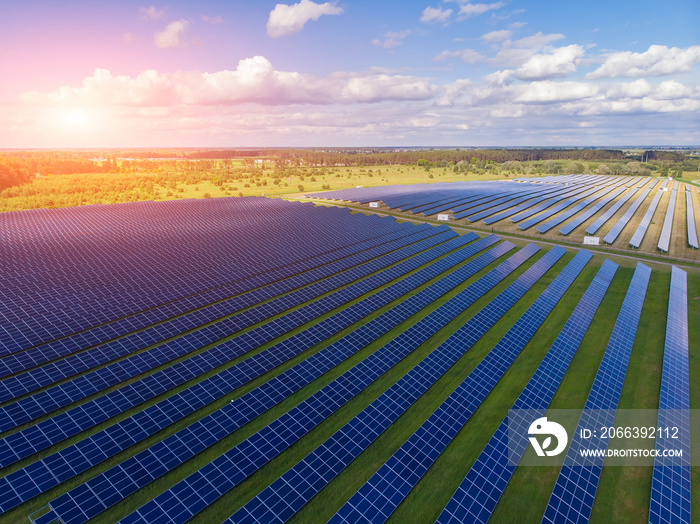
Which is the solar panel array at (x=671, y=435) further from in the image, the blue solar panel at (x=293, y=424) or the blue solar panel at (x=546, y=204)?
the blue solar panel at (x=546, y=204)

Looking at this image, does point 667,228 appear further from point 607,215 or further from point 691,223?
point 607,215

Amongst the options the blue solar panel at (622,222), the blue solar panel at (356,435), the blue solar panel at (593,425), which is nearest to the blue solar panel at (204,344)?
the blue solar panel at (356,435)

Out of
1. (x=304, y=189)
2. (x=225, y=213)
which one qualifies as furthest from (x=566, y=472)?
(x=304, y=189)

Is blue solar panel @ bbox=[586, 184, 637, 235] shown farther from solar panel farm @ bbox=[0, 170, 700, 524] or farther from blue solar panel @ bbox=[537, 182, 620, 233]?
solar panel farm @ bbox=[0, 170, 700, 524]

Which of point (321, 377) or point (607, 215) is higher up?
point (607, 215)

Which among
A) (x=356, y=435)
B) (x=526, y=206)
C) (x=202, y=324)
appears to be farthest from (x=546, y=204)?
(x=356, y=435)

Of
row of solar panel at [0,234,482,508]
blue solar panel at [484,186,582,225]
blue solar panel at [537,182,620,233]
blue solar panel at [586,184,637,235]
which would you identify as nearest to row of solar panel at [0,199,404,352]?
row of solar panel at [0,234,482,508]
